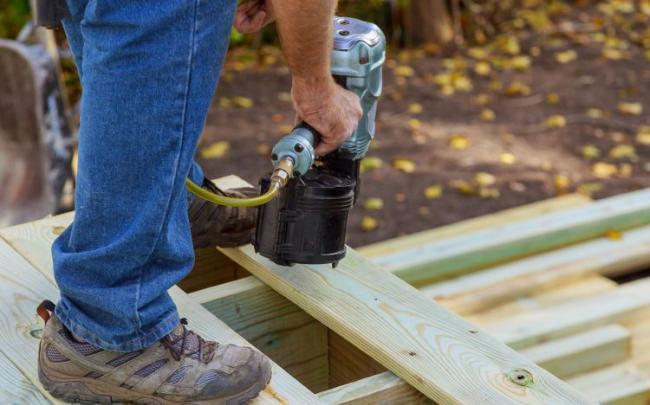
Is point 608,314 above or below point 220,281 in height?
below

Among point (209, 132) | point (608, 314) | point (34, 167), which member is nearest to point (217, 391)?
point (608, 314)

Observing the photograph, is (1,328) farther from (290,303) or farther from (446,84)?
(446,84)

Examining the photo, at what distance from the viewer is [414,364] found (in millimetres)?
2096

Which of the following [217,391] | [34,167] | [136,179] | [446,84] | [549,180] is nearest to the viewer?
[136,179]

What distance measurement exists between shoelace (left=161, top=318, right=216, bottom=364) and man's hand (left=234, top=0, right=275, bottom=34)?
63 centimetres

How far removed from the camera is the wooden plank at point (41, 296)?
2027 mm

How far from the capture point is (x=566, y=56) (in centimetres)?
689

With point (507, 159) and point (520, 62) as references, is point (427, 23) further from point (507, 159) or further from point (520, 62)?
point (507, 159)

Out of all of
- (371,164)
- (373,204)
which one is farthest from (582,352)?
(371,164)

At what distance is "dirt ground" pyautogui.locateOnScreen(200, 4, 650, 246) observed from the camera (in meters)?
5.09

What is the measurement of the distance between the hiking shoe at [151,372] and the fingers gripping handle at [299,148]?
0.40m

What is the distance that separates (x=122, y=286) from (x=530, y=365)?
0.82 metres

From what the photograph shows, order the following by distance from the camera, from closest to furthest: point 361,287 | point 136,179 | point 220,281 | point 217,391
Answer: point 136,179
point 217,391
point 361,287
point 220,281

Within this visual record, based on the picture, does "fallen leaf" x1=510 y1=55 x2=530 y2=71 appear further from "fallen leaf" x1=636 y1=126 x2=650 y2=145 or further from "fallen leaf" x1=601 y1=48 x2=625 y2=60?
"fallen leaf" x1=636 y1=126 x2=650 y2=145
